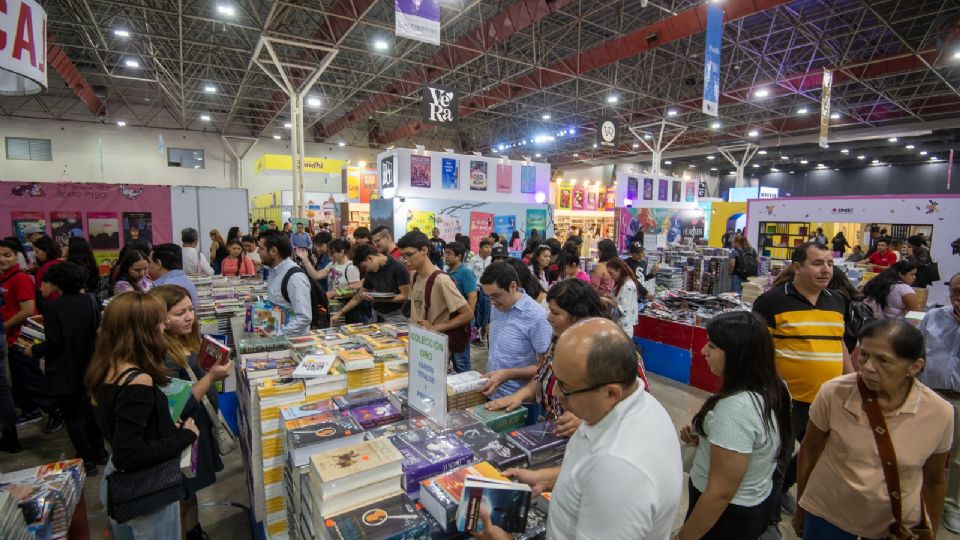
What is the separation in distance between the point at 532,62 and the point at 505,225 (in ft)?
15.8

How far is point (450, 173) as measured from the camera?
1268 centimetres

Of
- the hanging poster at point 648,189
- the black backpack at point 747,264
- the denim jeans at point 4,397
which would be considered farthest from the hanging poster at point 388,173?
the hanging poster at point 648,189

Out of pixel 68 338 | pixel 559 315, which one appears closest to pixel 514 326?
pixel 559 315

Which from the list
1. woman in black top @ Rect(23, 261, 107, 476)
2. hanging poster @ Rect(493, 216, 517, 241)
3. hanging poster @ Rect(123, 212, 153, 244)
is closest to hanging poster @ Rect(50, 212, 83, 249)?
hanging poster @ Rect(123, 212, 153, 244)

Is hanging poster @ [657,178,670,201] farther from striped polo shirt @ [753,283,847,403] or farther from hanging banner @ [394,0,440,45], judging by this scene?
striped polo shirt @ [753,283,847,403]

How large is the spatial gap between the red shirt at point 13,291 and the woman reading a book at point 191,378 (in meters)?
2.67

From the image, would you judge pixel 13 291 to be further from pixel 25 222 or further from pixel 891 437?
pixel 891 437

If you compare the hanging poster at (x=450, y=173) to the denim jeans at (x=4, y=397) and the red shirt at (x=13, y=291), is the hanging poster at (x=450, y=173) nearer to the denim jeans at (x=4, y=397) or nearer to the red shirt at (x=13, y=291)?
the red shirt at (x=13, y=291)

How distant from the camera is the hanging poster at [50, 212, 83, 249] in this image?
27.2 feet

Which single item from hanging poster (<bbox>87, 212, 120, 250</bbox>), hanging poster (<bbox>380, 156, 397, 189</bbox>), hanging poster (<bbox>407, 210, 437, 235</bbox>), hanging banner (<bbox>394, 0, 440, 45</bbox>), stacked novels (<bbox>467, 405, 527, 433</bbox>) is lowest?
stacked novels (<bbox>467, 405, 527, 433</bbox>)

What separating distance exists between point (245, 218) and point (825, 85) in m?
13.2

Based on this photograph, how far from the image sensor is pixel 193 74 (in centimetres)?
1636

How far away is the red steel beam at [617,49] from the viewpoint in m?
8.88

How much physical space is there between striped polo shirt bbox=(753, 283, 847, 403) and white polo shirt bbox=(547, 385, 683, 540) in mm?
2121
